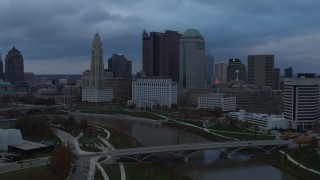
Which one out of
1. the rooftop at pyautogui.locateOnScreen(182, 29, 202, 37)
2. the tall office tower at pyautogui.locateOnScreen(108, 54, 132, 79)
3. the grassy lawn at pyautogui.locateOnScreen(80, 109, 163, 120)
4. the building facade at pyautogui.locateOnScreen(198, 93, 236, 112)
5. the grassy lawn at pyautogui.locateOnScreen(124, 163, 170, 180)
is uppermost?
the rooftop at pyautogui.locateOnScreen(182, 29, 202, 37)

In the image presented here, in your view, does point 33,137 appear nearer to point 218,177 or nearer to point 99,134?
point 99,134

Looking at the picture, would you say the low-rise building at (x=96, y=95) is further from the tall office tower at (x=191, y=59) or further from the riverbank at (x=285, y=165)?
the riverbank at (x=285, y=165)

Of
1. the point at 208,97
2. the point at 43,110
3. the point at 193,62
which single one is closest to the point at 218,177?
the point at 208,97

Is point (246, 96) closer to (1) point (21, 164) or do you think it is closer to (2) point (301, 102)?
(2) point (301, 102)

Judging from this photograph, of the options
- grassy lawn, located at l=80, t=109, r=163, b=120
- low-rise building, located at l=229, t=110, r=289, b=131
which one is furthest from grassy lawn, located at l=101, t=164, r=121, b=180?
grassy lawn, located at l=80, t=109, r=163, b=120

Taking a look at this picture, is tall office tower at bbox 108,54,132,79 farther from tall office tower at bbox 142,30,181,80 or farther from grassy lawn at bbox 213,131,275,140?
grassy lawn at bbox 213,131,275,140

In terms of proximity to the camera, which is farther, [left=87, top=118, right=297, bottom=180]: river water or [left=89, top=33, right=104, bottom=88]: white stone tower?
[left=89, top=33, right=104, bottom=88]: white stone tower

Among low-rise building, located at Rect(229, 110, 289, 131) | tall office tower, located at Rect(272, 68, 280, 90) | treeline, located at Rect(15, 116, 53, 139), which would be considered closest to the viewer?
treeline, located at Rect(15, 116, 53, 139)
